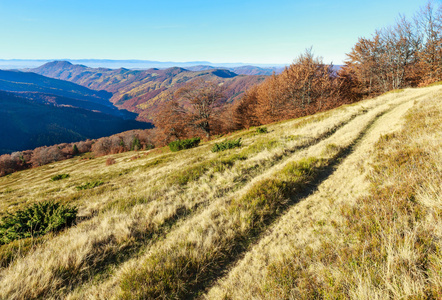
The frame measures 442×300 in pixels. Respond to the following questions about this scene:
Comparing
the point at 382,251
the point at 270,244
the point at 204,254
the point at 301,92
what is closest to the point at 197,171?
the point at 204,254

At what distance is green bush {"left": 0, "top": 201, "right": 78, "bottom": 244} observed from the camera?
514 cm

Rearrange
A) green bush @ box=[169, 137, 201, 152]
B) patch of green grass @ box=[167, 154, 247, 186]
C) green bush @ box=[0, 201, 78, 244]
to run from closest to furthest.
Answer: green bush @ box=[0, 201, 78, 244], patch of green grass @ box=[167, 154, 247, 186], green bush @ box=[169, 137, 201, 152]

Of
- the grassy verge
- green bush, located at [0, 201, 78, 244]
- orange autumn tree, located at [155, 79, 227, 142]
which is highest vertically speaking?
orange autumn tree, located at [155, 79, 227, 142]

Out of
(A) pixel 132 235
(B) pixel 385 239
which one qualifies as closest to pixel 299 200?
(B) pixel 385 239

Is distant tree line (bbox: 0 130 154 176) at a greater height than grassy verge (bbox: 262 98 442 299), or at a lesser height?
lesser

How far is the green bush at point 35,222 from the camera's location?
202 inches

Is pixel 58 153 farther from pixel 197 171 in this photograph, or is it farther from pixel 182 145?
pixel 197 171

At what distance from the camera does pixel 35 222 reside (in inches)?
218

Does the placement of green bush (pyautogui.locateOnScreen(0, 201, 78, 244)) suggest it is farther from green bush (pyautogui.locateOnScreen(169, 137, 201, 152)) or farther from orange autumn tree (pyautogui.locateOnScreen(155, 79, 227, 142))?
orange autumn tree (pyautogui.locateOnScreen(155, 79, 227, 142))

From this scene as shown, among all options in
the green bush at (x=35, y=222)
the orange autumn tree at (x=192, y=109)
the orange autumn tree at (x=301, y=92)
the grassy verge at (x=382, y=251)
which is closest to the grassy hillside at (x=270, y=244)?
the grassy verge at (x=382, y=251)

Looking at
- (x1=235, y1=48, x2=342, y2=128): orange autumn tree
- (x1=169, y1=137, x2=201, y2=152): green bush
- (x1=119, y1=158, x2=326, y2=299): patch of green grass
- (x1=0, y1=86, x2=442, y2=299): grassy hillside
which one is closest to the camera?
(x1=0, y1=86, x2=442, y2=299): grassy hillside

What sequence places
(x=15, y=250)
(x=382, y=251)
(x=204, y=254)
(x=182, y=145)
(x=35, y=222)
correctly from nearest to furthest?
A: (x=382, y=251), (x=204, y=254), (x=15, y=250), (x=35, y=222), (x=182, y=145)

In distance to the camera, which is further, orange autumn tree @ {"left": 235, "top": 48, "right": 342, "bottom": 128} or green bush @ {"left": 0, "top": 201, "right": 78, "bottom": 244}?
orange autumn tree @ {"left": 235, "top": 48, "right": 342, "bottom": 128}

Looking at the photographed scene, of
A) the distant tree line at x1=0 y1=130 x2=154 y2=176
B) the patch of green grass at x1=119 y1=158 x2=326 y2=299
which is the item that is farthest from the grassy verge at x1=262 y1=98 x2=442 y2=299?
the distant tree line at x1=0 y1=130 x2=154 y2=176
